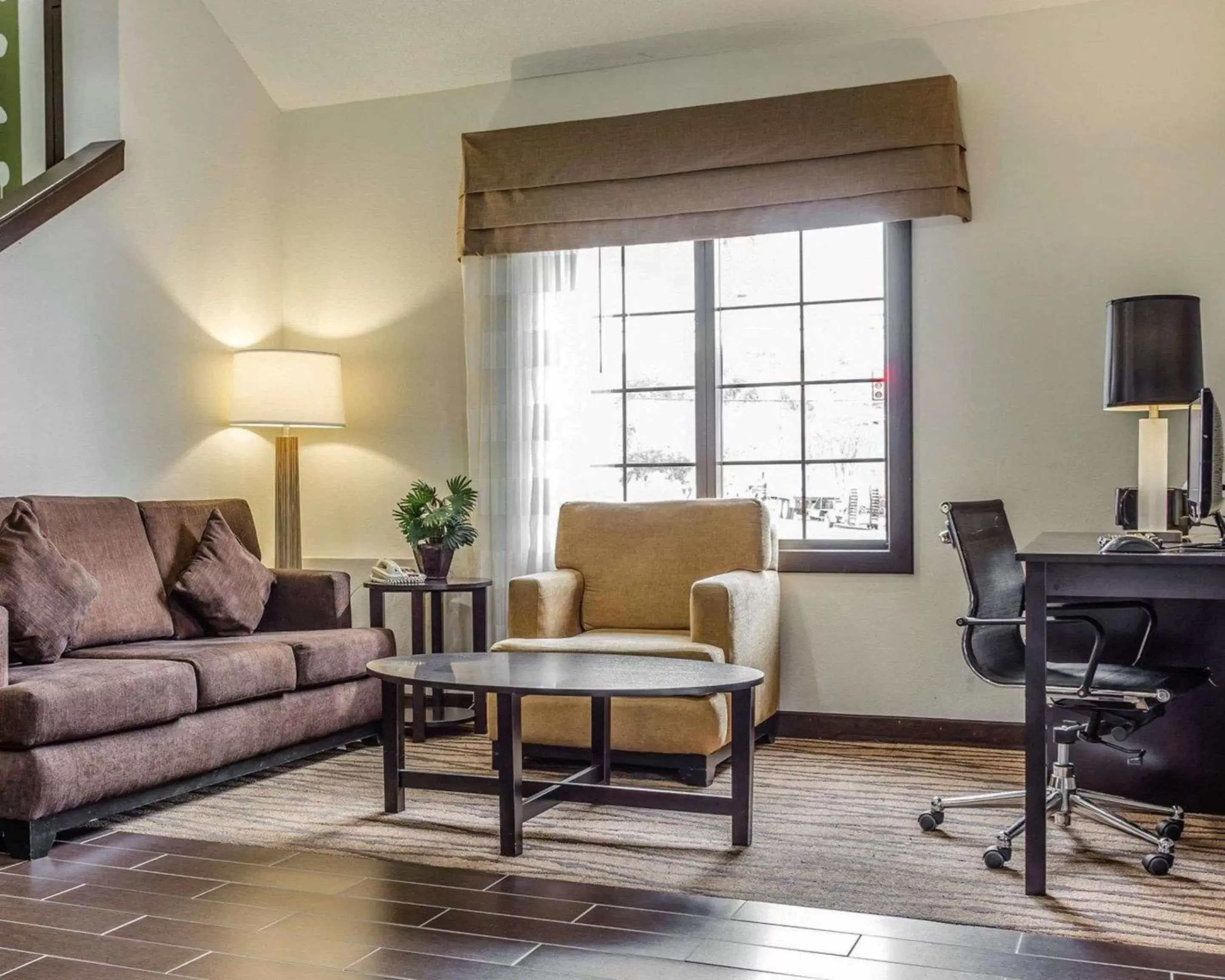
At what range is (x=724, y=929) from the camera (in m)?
2.62

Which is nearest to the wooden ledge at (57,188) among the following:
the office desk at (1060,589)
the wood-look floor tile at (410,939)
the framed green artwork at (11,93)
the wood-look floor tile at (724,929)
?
the framed green artwork at (11,93)

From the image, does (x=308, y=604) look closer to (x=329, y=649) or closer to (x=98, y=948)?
(x=329, y=649)

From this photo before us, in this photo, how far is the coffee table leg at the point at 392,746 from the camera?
3584 mm

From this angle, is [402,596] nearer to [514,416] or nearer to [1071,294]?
[514,416]

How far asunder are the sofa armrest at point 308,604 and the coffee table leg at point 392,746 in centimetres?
110

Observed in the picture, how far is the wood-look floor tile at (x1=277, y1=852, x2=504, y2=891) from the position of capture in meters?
2.98

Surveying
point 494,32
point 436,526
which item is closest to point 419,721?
point 436,526

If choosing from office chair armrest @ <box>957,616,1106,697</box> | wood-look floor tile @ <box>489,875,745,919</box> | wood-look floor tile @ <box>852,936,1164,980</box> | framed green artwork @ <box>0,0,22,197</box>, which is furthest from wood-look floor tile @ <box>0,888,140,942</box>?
framed green artwork @ <box>0,0,22,197</box>

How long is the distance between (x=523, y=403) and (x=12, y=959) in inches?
120

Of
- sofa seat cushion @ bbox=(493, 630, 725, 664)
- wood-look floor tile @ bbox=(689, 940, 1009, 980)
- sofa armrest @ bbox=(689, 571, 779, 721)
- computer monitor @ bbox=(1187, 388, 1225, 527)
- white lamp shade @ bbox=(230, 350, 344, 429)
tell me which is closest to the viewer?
wood-look floor tile @ bbox=(689, 940, 1009, 980)

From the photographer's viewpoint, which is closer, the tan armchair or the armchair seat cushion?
the armchair seat cushion

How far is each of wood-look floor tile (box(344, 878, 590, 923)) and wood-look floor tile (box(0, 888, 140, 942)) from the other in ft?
1.69

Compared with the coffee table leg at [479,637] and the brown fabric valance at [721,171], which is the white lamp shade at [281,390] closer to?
the brown fabric valance at [721,171]

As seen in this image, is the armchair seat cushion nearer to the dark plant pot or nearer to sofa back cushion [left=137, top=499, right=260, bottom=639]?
the dark plant pot
